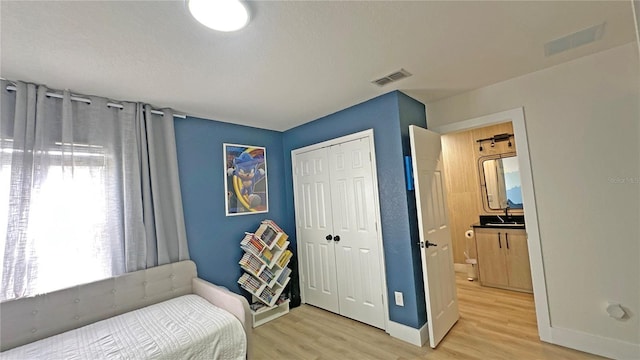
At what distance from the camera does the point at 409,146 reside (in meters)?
2.54

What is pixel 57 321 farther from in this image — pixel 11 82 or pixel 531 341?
pixel 531 341

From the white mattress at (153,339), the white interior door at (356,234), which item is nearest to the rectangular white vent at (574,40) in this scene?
the white interior door at (356,234)

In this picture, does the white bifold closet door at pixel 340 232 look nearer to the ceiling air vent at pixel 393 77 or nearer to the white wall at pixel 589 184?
the ceiling air vent at pixel 393 77

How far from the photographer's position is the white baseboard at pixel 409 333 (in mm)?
2301

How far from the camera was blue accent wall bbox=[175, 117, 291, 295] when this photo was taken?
109 inches

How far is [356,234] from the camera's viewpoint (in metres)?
2.80

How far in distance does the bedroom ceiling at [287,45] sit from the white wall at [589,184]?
0.23 meters

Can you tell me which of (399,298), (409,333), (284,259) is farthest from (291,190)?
(409,333)

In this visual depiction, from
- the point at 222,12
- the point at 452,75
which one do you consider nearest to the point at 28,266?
the point at 222,12

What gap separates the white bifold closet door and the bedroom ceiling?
0.86 meters

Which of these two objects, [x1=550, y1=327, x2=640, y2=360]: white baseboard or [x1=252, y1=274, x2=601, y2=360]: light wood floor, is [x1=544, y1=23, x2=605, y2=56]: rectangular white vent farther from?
[x1=252, y1=274, x2=601, y2=360]: light wood floor

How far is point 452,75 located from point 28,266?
11.8 ft

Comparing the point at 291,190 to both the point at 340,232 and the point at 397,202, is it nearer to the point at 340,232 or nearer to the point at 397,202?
the point at 340,232

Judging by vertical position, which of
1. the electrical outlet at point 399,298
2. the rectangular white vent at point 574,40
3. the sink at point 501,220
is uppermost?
the rectangular white vent at point 574,40
